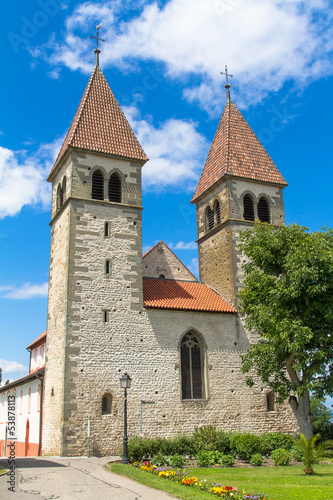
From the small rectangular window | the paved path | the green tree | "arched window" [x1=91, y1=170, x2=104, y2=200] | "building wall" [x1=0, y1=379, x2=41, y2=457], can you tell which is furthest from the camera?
"building wall" [x1=0, y1=379, x2=41, y2=457]

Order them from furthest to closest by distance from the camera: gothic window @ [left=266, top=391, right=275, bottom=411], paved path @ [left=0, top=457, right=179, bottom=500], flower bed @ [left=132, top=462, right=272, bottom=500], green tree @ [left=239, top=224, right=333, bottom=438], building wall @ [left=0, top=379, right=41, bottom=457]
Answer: building wall @ [left=0, top=379, right=41, bottom=457] → gothic window @ [left=266, top=391, right=275, bottom=411] → green tree @ [left=239, top=224, right=333, bottom=438] → paved path @ [left=0, top=457, right=179, bottom=500] → flower bed @ [left=132, top=462, right=272, bottom=500]

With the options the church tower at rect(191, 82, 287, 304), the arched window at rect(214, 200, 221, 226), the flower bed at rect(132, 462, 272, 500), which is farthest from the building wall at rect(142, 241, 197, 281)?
the flower bed at rect(132, 462, 272, 500)

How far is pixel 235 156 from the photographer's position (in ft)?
92.3

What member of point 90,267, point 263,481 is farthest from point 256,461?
point 90,267

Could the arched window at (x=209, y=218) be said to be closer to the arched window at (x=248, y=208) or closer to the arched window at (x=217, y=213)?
the arched window at (x=217, y=213)

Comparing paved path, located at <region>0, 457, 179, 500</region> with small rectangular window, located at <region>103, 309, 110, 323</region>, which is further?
small rectangular window, located at <region>103, 309, 110, 323</region>

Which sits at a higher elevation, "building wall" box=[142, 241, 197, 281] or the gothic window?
"building wall" box=[142, 241, 197, 281]

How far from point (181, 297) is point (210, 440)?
277 inches

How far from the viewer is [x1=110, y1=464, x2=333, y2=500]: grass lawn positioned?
Result: 10383 mm

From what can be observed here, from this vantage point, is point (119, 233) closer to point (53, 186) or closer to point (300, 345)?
point (53, 186)

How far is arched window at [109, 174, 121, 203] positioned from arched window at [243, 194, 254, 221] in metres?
7.40

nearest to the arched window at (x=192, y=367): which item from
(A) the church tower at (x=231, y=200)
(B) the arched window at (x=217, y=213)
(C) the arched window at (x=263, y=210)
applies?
(A) the church tower at (x=231, y=200)

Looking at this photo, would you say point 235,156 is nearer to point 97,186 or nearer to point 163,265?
point 163,265

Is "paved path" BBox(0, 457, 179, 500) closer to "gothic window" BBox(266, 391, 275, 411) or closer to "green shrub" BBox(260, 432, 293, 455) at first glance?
"green shrub" BBox(260, 432, 293, 455)
